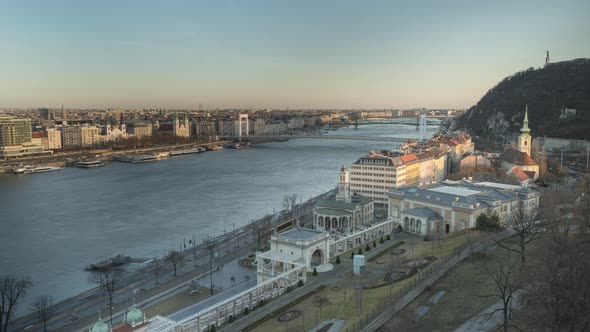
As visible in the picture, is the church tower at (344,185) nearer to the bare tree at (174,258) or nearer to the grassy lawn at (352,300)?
the grassy lawn at (352,300)

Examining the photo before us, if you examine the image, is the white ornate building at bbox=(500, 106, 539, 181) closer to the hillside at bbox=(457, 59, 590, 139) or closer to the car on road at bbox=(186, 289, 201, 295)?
the hillside at bbox=(457, 59, 590, 139)

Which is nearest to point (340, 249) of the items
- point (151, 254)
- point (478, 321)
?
point (151, 254)

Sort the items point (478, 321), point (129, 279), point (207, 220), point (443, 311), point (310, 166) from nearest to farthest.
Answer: point (478, 321)
point (443, 311)
point (129, 279)
point (207, 220)
point (310, 166)

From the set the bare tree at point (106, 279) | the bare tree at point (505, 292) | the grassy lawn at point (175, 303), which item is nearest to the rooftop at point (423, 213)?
the bare tree at point (505, 292)

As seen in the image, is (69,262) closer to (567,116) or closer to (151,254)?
(151,254)

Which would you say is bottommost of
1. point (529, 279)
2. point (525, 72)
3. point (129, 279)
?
point (129, 279)

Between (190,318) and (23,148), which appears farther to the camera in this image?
(23,148)
